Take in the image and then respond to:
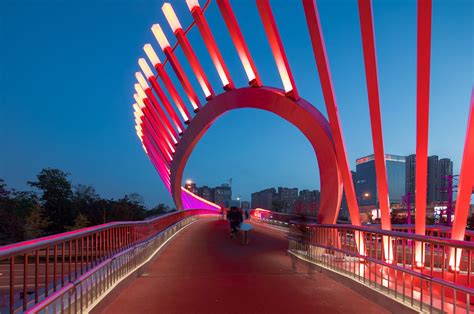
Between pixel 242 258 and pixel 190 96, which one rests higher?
pixel 190 96

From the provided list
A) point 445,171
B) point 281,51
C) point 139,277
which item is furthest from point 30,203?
point 445,171

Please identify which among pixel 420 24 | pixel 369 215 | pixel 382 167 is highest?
pixel 420 24

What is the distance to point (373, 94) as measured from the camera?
10.3 m

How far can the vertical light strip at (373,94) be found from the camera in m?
9.70

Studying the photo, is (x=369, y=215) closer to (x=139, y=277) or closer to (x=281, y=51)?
(x=281, y=51)

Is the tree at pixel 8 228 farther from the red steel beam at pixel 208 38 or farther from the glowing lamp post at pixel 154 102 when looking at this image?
the red steel beam at pixel 208 38

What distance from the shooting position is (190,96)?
93.0 ft

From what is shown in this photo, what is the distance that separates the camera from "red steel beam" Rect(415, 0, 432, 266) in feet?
28.3

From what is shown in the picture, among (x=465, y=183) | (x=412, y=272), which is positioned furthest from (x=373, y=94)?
(x=412, y=272)

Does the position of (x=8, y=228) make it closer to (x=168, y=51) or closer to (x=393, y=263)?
(x=168, y=51)

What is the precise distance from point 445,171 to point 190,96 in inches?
2013

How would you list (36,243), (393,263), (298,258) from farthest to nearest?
1. (298,258)
2. (393,263)
3. (36,243)

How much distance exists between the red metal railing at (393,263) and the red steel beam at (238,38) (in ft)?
26.6

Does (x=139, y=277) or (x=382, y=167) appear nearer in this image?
(x=139, y=277)
